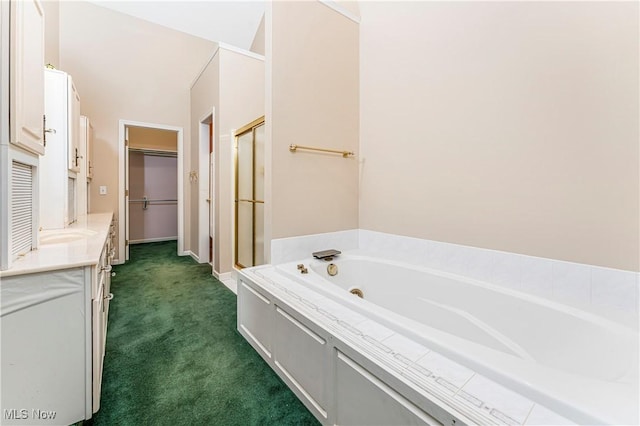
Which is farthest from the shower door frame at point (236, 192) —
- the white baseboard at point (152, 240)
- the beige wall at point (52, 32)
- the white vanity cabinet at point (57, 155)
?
the white baseboard at point (152, 240)

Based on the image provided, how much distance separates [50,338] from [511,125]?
248cm

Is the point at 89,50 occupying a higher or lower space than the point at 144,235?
higher

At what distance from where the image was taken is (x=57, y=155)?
7.17 feet

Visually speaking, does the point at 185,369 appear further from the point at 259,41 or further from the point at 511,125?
the point at 259,41

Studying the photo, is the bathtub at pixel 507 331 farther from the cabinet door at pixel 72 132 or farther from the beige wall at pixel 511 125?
the cabinet door at pixel 72 132

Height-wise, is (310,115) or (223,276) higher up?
(310,115)

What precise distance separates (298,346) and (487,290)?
111 centimetres

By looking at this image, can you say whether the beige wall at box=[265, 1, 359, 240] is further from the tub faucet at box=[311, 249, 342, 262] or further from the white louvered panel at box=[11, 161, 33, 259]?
the white louvered panel at box=[11, 161, 33, 259]

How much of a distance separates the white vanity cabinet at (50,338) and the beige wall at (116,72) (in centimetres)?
322

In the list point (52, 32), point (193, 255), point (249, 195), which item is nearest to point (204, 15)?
point (52, 32)

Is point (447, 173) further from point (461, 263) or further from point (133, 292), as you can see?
point (133, 292)

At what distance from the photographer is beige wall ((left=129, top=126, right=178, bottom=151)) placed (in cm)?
506

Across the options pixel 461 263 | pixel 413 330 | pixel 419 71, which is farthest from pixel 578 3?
pixel 413 330

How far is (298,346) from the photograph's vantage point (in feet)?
4.42
